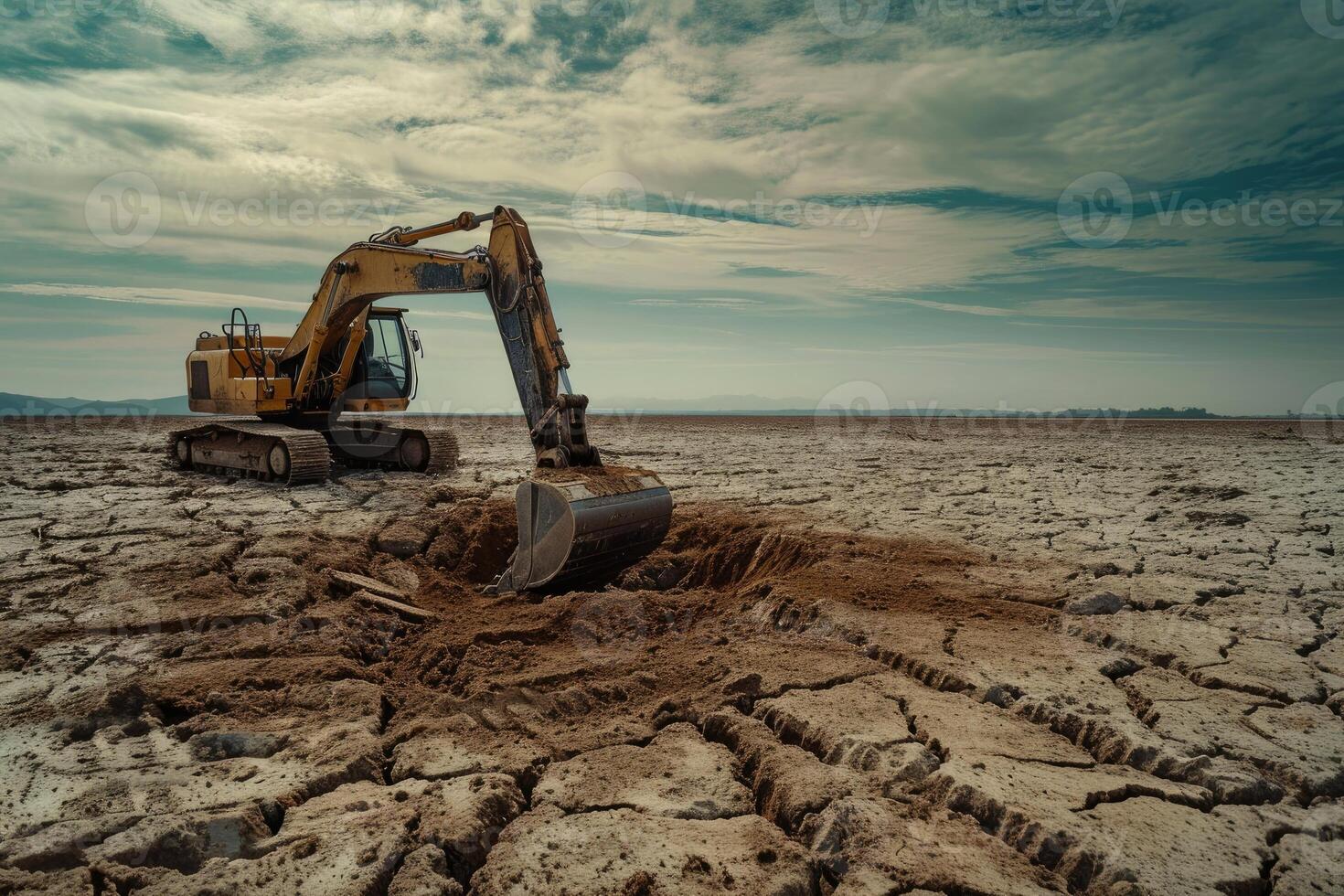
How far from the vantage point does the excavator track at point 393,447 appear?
10805mm

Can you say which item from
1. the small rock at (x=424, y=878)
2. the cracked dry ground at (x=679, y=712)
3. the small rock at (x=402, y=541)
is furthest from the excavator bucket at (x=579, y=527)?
the small rock at (x=424, y=878)

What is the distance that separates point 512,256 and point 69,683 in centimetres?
408

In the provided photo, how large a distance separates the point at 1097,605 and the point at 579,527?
3294 millimetres

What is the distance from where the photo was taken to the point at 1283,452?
49.7 ft

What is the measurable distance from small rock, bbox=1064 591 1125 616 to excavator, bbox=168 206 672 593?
110 inches

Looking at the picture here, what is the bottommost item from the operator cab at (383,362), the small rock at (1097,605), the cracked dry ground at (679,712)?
the cracked dry ground at (679,712)

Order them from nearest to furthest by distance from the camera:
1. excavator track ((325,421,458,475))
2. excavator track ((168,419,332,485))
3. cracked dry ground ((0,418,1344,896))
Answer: cracked dry ground ((0,418,1344,896)) → excavator track ((168,419,332,485)) → excavator track ((325,421,458,475))

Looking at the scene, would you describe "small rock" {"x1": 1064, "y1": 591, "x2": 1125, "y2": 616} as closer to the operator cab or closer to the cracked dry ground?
the cracked dry ground

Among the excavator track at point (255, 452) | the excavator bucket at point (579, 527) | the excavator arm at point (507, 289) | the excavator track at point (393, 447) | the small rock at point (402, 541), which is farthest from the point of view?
the excavator track at point (393, 447)

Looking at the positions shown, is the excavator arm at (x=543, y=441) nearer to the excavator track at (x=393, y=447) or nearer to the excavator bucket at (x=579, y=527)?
the excavator bucket at (x=579, y=527)

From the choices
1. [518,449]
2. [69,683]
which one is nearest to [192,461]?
[518,449]

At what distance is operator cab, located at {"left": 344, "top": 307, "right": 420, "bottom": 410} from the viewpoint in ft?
34.5

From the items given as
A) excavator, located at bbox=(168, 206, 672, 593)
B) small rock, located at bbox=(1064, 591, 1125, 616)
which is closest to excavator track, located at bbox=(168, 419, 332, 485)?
excavator, located at bbox=(168, 206, 672, 593)

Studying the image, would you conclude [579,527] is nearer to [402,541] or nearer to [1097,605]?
[402,541]
